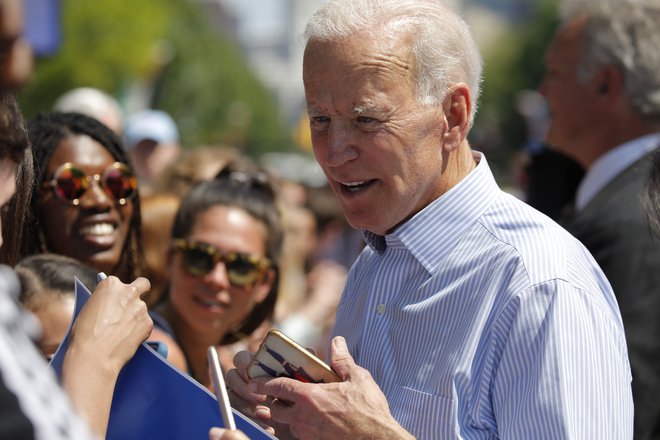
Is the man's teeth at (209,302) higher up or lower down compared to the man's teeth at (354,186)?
lower down

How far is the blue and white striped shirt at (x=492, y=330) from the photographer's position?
2.16 m

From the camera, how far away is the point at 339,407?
7.18 feet

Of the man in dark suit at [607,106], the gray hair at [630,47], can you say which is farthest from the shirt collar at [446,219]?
the gray hair at [630,47]

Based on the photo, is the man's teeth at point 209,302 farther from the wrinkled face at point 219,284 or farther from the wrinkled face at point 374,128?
the wrinkled face at point 374,128

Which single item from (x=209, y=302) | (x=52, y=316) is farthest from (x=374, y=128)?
(x=209, y=302)

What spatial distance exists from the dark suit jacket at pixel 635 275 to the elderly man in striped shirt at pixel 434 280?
3.25 feet

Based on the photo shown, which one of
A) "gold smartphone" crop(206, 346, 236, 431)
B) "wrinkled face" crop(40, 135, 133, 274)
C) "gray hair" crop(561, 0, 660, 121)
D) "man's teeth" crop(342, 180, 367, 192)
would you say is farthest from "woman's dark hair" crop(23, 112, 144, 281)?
"gray hair" crop(561, 0, 660, 121)

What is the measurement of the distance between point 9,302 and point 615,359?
136 centimetres

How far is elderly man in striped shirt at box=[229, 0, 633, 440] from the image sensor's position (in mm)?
2182

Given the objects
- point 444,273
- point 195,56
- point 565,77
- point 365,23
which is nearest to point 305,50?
point 365,23

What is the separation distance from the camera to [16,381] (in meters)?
1.34

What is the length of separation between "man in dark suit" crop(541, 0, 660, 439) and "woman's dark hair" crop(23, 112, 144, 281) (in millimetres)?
1646

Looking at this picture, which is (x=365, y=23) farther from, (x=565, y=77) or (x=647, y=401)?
(x=565, y=77)

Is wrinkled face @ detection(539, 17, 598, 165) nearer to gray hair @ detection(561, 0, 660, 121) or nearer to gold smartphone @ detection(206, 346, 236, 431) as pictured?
gray hair @ detection(561, 0, 660, 121)
